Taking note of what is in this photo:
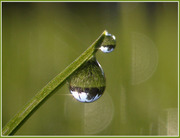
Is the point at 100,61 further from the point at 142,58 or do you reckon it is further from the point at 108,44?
the point at 108,44

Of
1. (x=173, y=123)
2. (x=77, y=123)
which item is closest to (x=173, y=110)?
(x=173, y=123)

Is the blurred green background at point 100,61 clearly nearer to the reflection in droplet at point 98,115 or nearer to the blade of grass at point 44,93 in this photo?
the reflection in droplet at point 98,115

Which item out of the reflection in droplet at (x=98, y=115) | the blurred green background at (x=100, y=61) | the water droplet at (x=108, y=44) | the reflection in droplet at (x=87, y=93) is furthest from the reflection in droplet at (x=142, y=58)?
the reflection in droplet at (x=87, y=93)

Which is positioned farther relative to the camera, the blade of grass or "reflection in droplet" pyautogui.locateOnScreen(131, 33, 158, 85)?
"reflection in droplet" pyautogui.locateOnScreen(131, 33, 158, 85)

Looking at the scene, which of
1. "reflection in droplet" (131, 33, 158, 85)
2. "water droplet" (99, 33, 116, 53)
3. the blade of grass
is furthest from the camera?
"reflection in droplet" (131, 33, 158, 85)

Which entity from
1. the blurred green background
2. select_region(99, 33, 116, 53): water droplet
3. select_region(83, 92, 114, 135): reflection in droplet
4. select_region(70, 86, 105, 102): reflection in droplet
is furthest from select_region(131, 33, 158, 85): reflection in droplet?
select_region(70, 86, 105, 102): reflection in droplet

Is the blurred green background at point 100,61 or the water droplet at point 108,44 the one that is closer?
the water droplet at point 108,44

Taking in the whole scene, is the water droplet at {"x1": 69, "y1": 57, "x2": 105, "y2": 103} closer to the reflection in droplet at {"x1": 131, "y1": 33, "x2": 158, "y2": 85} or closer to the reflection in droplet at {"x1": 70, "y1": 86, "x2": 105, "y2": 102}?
the reflection in droplet at {"x1": 70, "y1": 86, "x2": 105, "y2": 102}

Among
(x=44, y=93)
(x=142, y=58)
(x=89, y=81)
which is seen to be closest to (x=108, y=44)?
(x=89, y=81)
